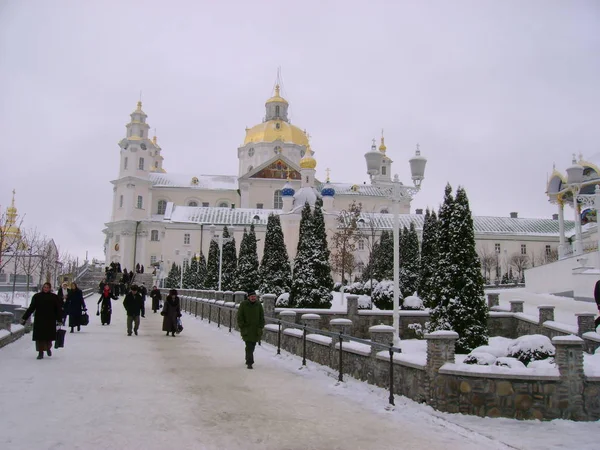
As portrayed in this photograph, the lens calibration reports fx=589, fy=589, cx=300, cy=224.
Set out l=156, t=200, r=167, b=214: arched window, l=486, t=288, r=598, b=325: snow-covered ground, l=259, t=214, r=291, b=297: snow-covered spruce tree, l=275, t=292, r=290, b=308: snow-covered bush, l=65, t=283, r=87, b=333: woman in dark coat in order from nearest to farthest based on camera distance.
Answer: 1. l=65, t=283, r=87, b=333: woman in dark coat
2. l=486, t=288, r=598, b=325: snow-covered ground
3. l=275, t=292, r=290, b=308: snow-covered bush
4. l=259, t=214, r=291, b=297: snow-covered spruce tree
5. l=156, t=200, r=167, b=214: arched window

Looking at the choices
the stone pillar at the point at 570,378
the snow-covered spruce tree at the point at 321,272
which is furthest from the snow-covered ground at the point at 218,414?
the snow-covered spruce tree at the point at 321,272

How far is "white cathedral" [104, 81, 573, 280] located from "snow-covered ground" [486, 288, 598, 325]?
93.3 ft

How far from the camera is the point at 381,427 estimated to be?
7113 millimetres

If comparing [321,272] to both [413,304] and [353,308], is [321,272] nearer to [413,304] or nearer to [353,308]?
[353,308]

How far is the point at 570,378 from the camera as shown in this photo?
314 inches

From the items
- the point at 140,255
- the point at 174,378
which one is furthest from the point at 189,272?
the point at 174,378

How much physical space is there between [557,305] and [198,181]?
208 ft

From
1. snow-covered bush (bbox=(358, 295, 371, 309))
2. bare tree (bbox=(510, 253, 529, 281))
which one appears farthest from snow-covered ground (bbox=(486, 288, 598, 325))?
bare tree (bbox=(510, 253, 529, 281))

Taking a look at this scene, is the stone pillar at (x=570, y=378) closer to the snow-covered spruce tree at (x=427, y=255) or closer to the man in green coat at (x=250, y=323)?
the man in green coat at (x=250, y=323)

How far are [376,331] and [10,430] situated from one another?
5931mm

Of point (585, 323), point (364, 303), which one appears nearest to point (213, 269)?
point (364, 303)

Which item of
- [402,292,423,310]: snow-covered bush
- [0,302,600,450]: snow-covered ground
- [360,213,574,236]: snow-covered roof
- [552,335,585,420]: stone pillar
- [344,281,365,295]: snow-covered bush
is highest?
[360,213,574,236]: snow-covered roof

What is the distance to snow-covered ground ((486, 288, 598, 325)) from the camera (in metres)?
21.3

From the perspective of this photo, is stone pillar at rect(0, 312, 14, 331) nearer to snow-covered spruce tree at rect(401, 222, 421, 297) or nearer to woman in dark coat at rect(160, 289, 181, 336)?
woman in dark coat at rect(160, 289, 181, 336)
